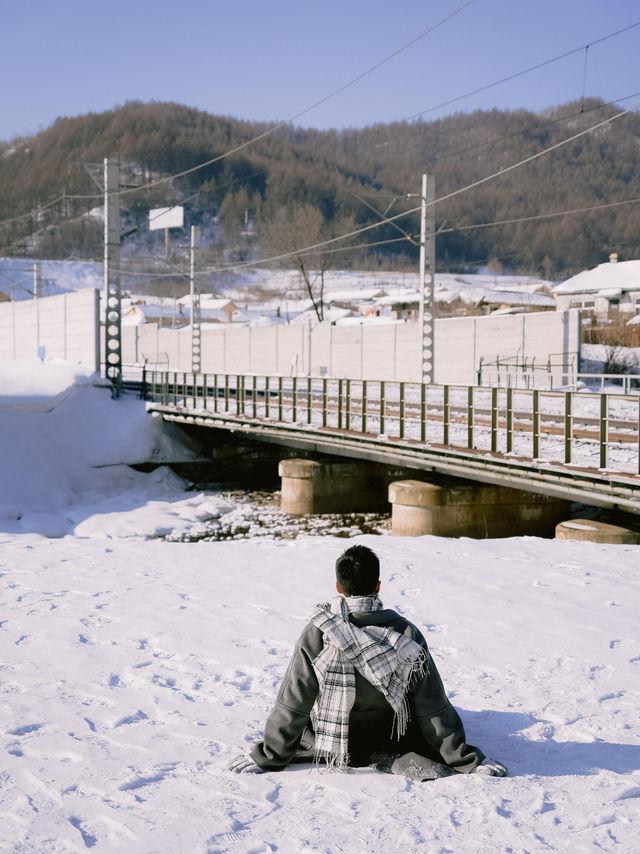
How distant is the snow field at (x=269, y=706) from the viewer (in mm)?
3980

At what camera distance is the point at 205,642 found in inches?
288

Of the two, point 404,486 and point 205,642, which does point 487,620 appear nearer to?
point 205,642

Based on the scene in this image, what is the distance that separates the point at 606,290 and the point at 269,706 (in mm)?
72207

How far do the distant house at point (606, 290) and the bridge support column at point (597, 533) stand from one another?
60709 millimetres

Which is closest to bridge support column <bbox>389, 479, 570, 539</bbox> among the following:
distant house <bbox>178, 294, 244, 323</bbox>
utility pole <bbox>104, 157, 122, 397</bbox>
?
utility pole <bbox>104, 157, 122, 397</bbox>

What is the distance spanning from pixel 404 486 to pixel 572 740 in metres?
12.4

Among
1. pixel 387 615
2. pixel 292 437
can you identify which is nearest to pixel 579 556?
pixel 387 615

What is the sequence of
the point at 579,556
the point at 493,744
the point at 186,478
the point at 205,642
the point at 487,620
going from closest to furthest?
1. the point at 493,744
2. the point at 205,642
3. the point at 487,620
4. the point at 579,556
5. the point at 186,478

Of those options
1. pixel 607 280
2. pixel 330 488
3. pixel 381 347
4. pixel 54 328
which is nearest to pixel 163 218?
pixel 54 328

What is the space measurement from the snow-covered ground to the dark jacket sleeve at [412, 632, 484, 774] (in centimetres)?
10

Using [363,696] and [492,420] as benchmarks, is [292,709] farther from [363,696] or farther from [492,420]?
[492,420]

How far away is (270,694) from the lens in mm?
5977

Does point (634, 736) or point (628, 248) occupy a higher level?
point (628, 248)

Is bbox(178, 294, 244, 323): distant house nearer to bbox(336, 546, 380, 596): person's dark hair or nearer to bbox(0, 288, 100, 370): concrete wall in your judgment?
bbox(0, 288, 100, 370): concrete wall
